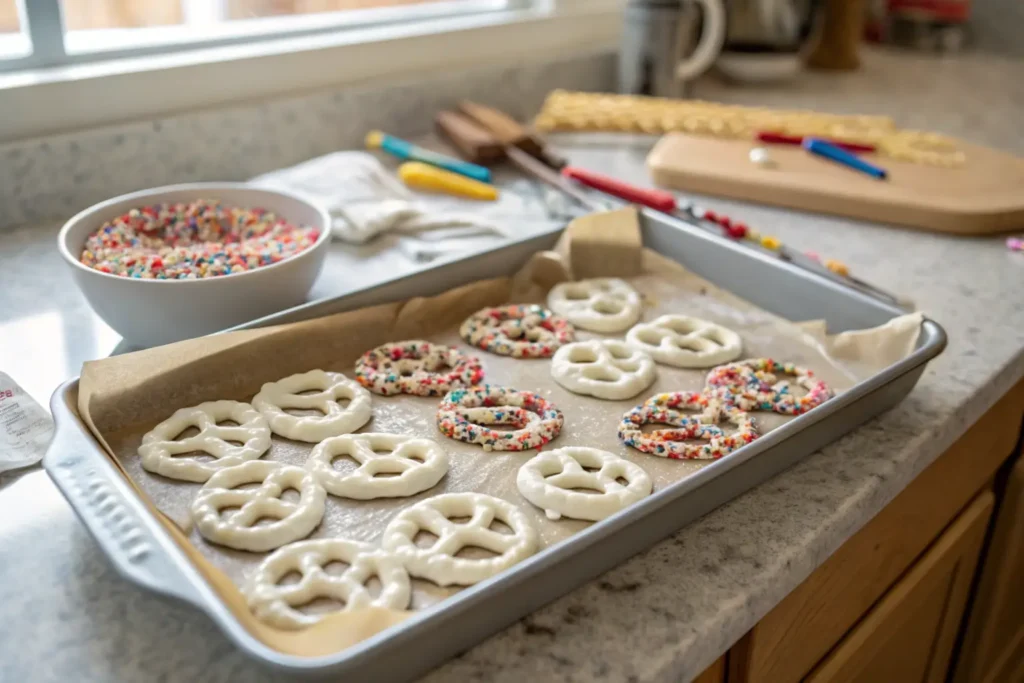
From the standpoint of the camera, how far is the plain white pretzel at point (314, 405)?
0.70 meters

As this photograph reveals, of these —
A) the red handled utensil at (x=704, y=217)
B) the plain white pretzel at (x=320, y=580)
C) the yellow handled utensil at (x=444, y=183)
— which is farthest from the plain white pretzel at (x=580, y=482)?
the yellow handled utensil at (x=444, y=183)

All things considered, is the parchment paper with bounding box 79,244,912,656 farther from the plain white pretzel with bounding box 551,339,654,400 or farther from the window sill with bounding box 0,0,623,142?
the window sill with bounding box 0,0,623,142

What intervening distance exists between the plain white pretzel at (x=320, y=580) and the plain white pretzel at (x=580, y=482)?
120 mm

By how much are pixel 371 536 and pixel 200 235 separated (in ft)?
1.43

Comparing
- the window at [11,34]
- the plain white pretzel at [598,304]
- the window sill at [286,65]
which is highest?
the window at [11,34]

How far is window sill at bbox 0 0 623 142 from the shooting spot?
3.37ft

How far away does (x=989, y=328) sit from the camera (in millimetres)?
892

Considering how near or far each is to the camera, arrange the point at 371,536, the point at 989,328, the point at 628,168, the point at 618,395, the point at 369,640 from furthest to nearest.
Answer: the point at 628,168 → the point at 989,328 → the point at 618,395 → the point at 371,536 → the point at 369,640

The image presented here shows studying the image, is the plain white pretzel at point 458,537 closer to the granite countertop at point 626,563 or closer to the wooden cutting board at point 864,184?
the granite countertop at point 626,563

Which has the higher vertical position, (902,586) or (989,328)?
(989,328)

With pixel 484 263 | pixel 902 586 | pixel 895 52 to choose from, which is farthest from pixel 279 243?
pixel 895 52

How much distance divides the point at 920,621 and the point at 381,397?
1.91 feet

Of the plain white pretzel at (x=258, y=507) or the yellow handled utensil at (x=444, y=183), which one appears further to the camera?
the yellow handled utensil at (x=444, y=183)

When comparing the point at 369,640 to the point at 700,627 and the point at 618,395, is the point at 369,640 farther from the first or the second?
the point at 618,395
